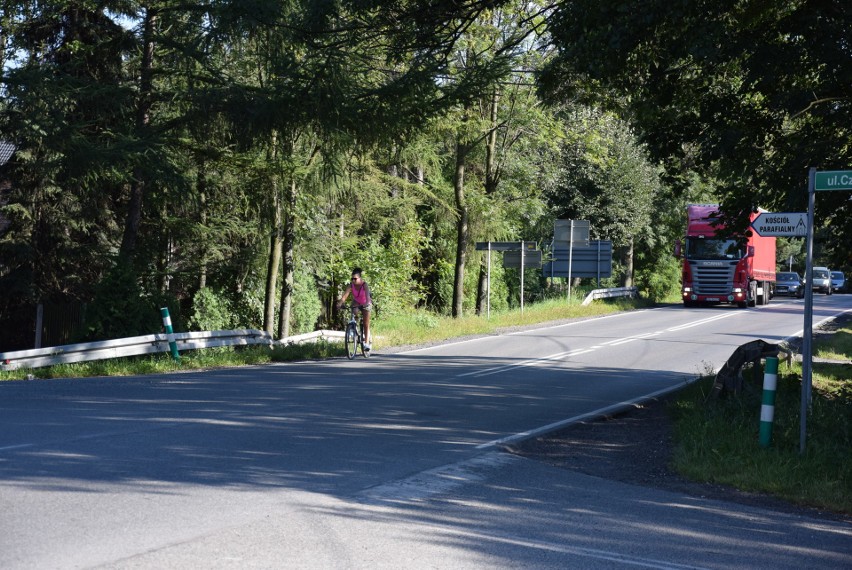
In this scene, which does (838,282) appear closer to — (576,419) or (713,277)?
(713,277)

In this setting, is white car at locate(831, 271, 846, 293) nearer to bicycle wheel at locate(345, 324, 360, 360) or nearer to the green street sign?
bicycle wheel at locate(345, 324, 360, 360)

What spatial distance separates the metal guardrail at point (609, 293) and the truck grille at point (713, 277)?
4052 millimetres

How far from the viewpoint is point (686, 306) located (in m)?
44.5

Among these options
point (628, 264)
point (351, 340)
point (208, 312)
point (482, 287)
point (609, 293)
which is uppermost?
point (628, 264)

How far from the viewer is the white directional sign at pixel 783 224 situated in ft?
31.2

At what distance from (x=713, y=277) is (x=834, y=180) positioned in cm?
3515

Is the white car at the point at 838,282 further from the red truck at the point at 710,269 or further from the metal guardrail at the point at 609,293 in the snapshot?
the red truck at the point at 710,269

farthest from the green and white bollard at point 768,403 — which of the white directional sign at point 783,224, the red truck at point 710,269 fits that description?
A: the red truck at point 710,269

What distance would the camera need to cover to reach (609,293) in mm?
44875

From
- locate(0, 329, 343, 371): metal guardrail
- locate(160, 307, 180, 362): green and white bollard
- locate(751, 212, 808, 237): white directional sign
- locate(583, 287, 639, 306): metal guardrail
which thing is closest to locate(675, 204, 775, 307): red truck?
locate(583, 287, 639, 306): metal guardrail

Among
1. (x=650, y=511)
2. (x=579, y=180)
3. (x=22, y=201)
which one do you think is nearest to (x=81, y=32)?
(x=22, y=201)

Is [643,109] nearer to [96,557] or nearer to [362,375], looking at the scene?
[362,375]

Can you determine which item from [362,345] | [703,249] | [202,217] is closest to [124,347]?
[362,345]

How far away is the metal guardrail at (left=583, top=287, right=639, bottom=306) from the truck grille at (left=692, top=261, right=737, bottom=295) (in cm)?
405
